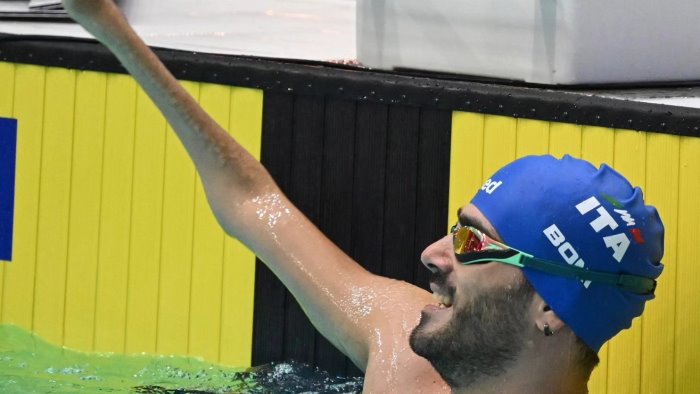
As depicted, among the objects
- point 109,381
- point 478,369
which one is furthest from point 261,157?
point 478,369

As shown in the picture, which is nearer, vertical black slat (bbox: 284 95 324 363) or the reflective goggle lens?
the reflective goggle lens

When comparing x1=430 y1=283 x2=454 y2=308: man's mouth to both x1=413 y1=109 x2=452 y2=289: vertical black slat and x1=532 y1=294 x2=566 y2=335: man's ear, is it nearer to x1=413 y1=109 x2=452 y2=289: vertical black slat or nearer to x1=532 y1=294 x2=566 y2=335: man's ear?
x1=532 y1=294 x2=566 y2=335: man's ear

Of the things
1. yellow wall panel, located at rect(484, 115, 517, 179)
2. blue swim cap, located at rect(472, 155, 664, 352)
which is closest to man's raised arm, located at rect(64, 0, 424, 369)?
blue swim cap, located at rect(472, 155, 664, 352)


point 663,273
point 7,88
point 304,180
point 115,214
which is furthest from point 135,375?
point 663,273

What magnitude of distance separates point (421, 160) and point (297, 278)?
938 mm

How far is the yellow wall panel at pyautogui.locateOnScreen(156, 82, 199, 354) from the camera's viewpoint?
3.63 m

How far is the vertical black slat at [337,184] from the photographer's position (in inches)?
136

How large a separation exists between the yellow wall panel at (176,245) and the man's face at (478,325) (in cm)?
156

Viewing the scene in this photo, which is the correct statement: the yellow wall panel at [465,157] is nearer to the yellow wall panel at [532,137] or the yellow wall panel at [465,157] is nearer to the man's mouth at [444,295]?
the yellow wall panel at [532,137]

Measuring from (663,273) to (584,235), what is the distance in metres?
0.99

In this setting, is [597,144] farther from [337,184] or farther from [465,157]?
[337,184]

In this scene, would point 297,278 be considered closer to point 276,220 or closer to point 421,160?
point 276,220

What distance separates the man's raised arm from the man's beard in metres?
0.40

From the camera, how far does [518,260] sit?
84.3 inches
